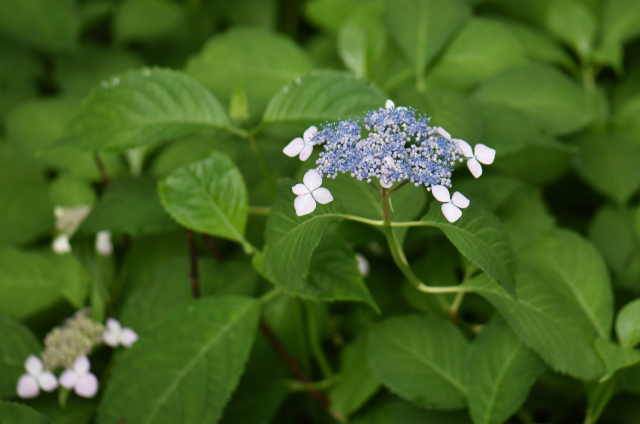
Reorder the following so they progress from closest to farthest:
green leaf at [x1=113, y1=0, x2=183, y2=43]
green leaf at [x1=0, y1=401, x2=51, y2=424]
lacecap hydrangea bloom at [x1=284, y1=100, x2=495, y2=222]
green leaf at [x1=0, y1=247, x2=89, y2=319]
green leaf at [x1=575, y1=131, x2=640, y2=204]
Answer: lacecap hydrangea bloom at [x1=284, y1=100, x2=495, y2=222] < green leaf at [x1=0, y1=401, x2=51, y2=424] < green leaf at [x1=0, y1=247, x2=89, y2=319] < green leaf at [x1=575, y1=131, x2=640, y2=204] < green leaf at [x1=113, y1=0, x2=183, y2=43]

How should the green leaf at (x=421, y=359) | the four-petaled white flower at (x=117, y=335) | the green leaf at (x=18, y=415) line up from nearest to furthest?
the green leaf at (x=18, y=415) < the green leaf at (x=421, y=359) < the four-petaled white flower at (x=117, y=335)

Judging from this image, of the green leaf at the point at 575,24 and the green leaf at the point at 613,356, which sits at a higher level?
the green leaf at the point at 575,24

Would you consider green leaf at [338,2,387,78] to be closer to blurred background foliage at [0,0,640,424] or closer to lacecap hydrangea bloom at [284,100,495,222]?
blurred background foliage at [0,0,640,424]

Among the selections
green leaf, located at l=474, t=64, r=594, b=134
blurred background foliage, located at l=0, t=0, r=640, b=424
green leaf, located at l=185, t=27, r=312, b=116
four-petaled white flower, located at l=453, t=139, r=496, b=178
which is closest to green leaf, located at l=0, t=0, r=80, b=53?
blurred background foliage, located at l=0, t=0, r=640, b=424

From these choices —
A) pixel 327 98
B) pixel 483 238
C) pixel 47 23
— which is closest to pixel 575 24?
pixel 327 98

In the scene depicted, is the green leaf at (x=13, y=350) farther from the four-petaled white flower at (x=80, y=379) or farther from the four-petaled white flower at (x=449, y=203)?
the four-petaled white flower at (x=449, y=203)

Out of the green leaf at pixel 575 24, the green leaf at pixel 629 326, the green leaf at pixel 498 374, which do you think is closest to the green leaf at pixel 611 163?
the green leaf at pixel 575 24

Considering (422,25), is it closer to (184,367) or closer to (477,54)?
(477,54)
